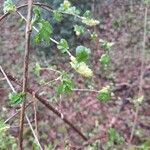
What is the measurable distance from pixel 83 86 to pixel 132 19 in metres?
1.65

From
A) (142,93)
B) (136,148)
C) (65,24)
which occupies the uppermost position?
(65,24)

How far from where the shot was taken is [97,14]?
639cm

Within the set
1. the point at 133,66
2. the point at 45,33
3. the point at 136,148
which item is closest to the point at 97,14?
the point at 133,66

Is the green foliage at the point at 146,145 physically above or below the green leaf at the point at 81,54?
below

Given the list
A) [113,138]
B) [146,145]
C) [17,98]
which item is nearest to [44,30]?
[17,98]

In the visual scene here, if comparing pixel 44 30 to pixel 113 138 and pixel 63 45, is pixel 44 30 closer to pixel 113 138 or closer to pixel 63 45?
pixel 63 45

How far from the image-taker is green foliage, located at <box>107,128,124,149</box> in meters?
4.05

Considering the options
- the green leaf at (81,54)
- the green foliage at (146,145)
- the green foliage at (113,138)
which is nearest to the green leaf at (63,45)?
the green leaf at (81,54)

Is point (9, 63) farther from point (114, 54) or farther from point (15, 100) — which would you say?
point (15, 100)

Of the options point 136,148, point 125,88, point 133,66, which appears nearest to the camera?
point 136,148

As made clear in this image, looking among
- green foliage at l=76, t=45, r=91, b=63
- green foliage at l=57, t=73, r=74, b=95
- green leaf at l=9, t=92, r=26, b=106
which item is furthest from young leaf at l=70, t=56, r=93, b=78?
green leaf at l=9, t=92, r=26, b=106

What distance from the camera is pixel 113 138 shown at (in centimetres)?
420

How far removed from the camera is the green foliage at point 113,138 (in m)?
4.05

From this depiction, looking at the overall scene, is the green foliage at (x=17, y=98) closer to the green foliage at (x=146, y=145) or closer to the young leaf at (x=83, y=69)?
the young leaf at (x=83, y=69)
